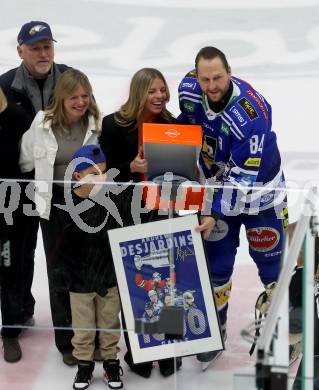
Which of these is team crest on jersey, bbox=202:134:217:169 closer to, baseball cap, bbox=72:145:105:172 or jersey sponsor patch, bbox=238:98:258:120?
jersey sponsor patch, bbox=238:98:258:120

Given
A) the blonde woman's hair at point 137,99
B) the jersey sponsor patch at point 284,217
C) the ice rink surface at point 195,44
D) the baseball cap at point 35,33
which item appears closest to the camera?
the jersey sponsor patch at point 284,217

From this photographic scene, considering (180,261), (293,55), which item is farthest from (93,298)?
(293,55)

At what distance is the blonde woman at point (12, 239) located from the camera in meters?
3.19

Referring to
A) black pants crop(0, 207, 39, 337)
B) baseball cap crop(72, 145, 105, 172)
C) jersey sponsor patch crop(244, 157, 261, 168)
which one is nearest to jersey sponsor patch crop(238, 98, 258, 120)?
jersey sponsor patch crop(244, 157, 261, 168)

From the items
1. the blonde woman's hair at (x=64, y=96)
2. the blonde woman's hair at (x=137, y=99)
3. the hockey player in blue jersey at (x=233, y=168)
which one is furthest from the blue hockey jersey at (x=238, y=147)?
the blonde woman's hair at (x=64, y=96)

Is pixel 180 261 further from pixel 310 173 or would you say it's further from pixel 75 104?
pixel 310 173

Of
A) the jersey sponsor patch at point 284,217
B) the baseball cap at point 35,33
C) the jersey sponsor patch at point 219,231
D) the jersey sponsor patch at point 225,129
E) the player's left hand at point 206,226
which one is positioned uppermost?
the baseball cap at point 35,33

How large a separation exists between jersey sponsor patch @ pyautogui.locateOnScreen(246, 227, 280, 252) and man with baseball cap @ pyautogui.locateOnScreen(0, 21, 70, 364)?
2.10 ft

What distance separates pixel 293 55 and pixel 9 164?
2927 millimetres

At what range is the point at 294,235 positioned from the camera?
2.35m

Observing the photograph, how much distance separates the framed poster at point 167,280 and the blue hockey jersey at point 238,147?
161mm

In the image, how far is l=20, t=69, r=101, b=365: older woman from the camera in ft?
10.1

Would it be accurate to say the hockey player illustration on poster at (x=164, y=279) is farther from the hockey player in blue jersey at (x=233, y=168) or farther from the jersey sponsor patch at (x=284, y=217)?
the jersey sponsor patch at (x=284, y=217)

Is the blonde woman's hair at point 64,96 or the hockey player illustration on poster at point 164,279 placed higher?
the blonde woman's hair at point 64,96
